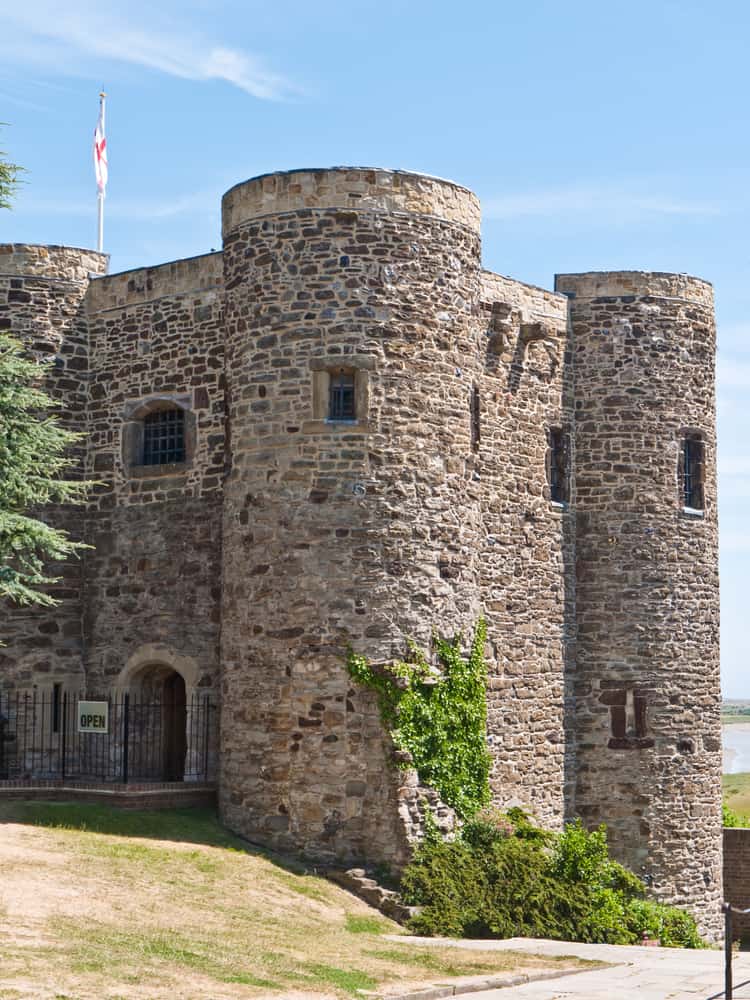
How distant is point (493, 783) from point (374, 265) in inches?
327

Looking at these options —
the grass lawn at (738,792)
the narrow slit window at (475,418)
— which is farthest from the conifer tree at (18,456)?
the grass lawn at (738,792)

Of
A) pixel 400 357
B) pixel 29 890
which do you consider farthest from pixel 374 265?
pixel 29 890

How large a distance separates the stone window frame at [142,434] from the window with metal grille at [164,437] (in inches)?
3.4

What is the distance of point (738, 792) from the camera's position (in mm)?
72562

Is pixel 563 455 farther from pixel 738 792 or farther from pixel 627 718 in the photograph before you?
pixel 738 792

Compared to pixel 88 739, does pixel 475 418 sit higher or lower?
higher

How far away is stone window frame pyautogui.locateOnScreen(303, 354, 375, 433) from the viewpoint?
21.6 m

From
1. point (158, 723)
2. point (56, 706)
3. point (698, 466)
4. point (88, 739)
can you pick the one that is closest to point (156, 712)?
point (158, 723)

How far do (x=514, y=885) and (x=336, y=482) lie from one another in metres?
5.78

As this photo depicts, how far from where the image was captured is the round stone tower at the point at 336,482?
21.0 metres

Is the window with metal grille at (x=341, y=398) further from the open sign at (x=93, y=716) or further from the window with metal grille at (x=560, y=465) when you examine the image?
the window with metal grille at (x=560, y=465)

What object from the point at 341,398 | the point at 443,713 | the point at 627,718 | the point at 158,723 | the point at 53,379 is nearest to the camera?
the point at 443,713

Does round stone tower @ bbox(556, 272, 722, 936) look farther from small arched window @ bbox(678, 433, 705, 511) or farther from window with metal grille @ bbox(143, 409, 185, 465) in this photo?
window with metal grille @ bbox(143, 409, 185, 465)

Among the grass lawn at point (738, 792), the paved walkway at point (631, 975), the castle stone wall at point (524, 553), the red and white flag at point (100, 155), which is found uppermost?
the red and white flag at point (100, 155)
